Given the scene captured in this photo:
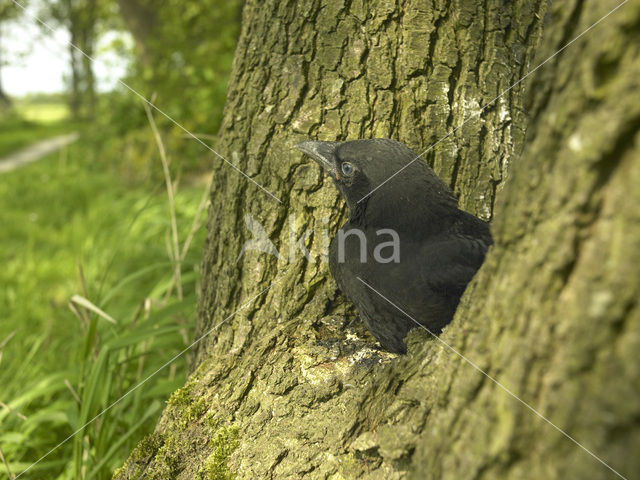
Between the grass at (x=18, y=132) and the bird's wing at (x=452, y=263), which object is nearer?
the bird's wing at (x=452, y=263)

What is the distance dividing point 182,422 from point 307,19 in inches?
→ 62.8

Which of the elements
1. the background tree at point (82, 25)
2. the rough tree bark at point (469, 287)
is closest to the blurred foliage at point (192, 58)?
the rough tree bark at point (469, 287)

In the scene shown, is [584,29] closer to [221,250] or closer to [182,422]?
[221,250]

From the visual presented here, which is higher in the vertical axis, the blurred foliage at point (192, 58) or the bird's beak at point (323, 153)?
the blurred foliage at point (192, 58)

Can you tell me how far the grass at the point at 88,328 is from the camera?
218 cm

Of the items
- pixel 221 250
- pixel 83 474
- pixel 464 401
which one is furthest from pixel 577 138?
pixel 83 474

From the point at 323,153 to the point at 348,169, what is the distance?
0.39 feet

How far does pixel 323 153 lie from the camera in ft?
5.93

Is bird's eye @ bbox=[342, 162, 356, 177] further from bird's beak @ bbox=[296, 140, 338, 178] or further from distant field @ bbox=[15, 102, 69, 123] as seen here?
distant field @ bbox=[15, 102, 69, 123]

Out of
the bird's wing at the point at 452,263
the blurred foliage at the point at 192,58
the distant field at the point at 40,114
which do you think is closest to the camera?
the bird's wing at the point at 452,263

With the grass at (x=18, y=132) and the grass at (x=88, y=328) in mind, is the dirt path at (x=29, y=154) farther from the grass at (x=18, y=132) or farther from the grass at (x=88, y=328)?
the grass at (x=88, y=328)

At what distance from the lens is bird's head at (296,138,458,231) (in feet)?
5.62

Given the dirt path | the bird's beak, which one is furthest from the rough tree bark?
the dirt path

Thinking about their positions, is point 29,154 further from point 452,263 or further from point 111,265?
point 452,263
